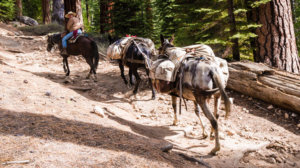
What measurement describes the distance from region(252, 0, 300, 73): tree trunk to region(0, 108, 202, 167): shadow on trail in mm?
5597

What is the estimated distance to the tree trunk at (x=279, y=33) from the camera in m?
7.06

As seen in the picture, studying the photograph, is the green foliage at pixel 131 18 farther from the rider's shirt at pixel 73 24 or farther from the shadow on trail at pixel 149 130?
the shadow on trail at pixel 149 130

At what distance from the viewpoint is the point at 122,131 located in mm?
4414

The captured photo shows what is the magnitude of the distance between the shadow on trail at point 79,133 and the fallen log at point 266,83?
13.4 feet

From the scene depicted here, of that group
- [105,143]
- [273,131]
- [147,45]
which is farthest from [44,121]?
[273,131]

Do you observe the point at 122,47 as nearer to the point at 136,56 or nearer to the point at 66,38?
the point at 136,56

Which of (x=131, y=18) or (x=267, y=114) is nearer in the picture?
(x=267, y=114)

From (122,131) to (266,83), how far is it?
478 cm

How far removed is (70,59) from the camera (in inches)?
487

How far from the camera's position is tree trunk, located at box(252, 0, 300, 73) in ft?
23.2

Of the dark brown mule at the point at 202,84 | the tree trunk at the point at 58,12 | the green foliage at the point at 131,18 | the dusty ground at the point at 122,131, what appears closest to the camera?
the dusty ground at the point at 122,131

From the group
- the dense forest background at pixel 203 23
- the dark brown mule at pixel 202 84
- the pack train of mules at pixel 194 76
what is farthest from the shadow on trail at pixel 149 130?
the dense forest background at pixel 203 23

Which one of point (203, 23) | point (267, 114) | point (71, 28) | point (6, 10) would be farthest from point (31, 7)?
point (267, 114)

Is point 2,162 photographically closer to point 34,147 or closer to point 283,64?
point 34,147
